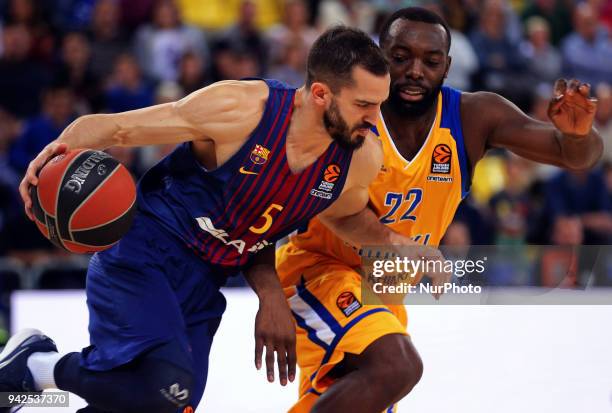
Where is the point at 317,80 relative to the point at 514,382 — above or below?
above

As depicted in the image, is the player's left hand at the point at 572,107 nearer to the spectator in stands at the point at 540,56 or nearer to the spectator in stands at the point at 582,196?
the spectator in stands at the point at 582,196

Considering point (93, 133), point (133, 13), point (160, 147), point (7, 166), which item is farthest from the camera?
point (133, 13)

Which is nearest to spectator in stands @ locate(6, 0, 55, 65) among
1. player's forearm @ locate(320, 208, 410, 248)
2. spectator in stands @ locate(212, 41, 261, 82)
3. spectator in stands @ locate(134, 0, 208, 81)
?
spectator in stands @ locate(134, 0, 208, 81)

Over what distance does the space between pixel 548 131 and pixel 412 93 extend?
0.65 m

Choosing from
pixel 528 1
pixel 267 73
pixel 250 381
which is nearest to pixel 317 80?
pixel 250 381

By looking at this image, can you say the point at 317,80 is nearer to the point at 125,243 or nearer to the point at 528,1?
the point at 125,243

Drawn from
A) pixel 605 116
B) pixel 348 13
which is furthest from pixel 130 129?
pixel 605 116

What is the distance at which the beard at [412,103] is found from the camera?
15.3ft

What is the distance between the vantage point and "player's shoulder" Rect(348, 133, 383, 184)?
4.42m

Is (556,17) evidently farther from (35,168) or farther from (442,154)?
(35,168)

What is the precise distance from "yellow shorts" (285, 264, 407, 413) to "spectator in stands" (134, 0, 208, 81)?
204 inches

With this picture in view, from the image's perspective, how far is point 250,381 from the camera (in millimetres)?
5426

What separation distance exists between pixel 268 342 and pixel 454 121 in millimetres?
1383

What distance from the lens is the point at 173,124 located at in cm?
415
